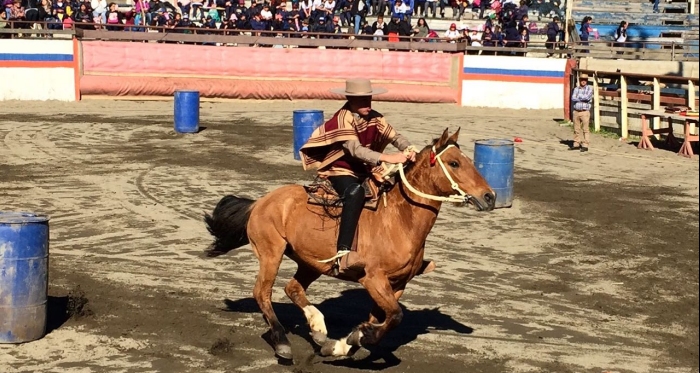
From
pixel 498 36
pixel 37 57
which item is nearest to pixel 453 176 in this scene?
pixel 37 57

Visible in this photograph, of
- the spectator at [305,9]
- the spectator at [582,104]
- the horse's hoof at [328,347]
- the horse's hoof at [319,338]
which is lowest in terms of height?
the horse's hoof at [328,347]

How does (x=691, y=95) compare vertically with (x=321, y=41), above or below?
below

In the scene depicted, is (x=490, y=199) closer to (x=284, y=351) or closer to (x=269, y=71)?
(x=284, y=351)

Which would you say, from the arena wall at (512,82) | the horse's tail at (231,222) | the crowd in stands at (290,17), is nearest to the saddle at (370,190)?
the horse's tail at (231,222)

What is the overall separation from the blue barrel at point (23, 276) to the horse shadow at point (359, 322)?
1946mm

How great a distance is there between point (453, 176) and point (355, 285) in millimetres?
3525

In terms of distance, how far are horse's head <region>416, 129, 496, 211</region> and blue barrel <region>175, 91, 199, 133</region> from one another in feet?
49.6

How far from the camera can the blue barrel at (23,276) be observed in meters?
8.46

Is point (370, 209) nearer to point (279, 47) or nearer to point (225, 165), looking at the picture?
point (225, 165)

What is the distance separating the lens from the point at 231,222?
9180 millimetres

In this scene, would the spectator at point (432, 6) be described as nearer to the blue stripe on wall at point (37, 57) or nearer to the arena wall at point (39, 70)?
the arena wall at point (39, 70)

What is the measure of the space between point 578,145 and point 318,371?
1529cm

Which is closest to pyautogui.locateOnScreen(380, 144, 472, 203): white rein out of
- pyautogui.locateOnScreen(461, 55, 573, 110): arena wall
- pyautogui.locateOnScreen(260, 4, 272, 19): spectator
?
pyautogui.locateOnScreen(461, 55, 573, 110): arena wall

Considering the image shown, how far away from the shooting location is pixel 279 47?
30609 mm
